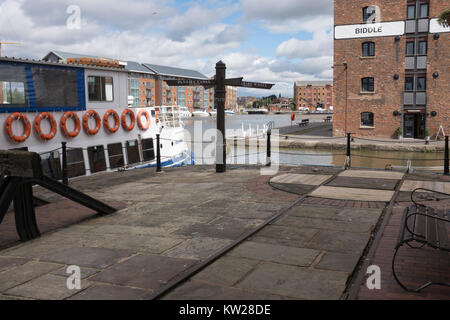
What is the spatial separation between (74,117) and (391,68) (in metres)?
28.4

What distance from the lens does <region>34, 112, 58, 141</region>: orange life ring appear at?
12922 millimetres

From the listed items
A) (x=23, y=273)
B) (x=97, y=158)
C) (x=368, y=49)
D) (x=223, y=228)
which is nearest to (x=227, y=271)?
(x=223, y=228)

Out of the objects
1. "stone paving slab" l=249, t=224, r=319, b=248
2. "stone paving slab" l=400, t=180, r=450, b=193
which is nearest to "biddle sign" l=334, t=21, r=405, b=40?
"stone paving slab" l=400, t=180, r=450, b=193

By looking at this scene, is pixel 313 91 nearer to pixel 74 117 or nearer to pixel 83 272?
pixel 74 117

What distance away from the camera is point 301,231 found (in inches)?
243

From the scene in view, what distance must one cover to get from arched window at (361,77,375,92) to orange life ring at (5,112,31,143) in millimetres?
29841

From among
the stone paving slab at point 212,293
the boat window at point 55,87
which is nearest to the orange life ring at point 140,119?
the boat window at point 55,87

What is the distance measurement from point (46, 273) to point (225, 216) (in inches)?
125

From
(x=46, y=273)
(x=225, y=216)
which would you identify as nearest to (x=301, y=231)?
(x=225, y=216)

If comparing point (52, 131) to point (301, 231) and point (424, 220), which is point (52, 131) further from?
point (424, 220)

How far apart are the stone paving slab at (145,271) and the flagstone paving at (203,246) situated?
1cm

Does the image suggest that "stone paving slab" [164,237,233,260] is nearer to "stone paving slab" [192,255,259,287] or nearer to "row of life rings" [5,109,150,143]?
"stone paving slab" [192,255,259,287]

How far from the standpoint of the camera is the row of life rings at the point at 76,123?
12317 millimetres
